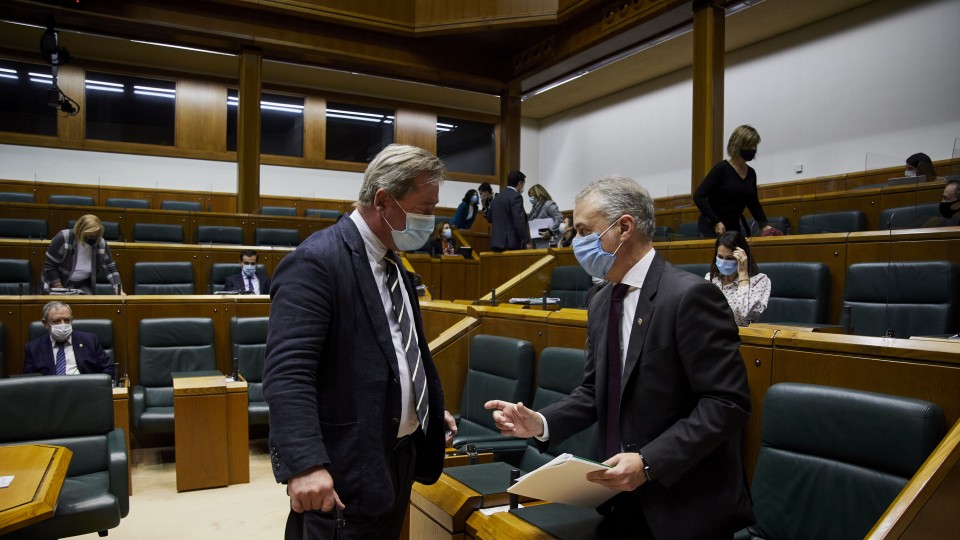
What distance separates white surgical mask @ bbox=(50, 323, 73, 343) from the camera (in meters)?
3.39

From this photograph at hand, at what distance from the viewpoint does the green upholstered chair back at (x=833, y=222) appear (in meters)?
4.01

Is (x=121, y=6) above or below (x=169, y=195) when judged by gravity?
above

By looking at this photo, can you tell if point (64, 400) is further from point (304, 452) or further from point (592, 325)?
point (592, 325)

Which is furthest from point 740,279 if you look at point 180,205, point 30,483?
point 180,205

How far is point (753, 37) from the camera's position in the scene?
769 centimetres

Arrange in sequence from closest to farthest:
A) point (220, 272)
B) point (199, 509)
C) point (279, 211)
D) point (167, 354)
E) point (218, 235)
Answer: point (199, 509) < point (167, 354) < point (220, 272) < point (218, 235) < point (279, 211)

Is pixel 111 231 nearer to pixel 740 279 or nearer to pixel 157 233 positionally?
pixel 157 233

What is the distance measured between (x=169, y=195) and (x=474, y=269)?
4884mm

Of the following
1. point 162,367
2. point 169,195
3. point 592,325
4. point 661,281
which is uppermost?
point 169,195

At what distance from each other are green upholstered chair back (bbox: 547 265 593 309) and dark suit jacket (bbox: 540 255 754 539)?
121 inches

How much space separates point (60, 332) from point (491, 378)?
2.38 m

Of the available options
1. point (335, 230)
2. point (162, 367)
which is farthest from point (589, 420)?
point (162, 367)

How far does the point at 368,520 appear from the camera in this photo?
125 centimetres

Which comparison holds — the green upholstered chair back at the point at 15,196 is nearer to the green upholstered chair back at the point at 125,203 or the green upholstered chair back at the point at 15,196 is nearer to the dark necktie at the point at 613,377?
the green upholstered chair back at the point at 125,203
